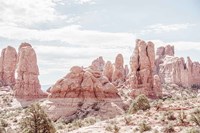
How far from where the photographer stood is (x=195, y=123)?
1385 inches

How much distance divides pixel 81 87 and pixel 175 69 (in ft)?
290

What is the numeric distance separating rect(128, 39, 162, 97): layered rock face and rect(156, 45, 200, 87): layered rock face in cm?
6067

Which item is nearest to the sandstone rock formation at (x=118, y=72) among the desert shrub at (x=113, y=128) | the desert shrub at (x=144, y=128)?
the desert shrub at (x=113, y=128)

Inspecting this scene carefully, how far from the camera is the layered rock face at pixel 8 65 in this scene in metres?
121

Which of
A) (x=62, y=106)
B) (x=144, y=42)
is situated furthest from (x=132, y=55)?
(x=62, y=106)

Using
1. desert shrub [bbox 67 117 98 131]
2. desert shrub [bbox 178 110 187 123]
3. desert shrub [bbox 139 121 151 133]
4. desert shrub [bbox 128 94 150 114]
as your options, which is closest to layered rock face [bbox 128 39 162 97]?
desert shrub [bbox 128 94 150 114]

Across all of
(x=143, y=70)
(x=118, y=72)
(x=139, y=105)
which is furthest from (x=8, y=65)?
(x=139, y=105)

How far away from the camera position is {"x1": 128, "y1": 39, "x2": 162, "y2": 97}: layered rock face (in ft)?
294

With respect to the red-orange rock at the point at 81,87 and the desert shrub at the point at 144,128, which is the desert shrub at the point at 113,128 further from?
the red-orange rock at the point at 81,87

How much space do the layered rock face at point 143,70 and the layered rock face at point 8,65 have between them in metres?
44.2

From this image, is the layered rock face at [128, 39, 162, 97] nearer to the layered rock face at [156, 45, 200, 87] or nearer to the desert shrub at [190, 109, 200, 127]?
the desert shrub at [190, 109, 200, 127]

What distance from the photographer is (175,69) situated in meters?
154

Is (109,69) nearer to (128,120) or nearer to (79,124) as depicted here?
(79,124)

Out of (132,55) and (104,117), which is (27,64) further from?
(104,117)
